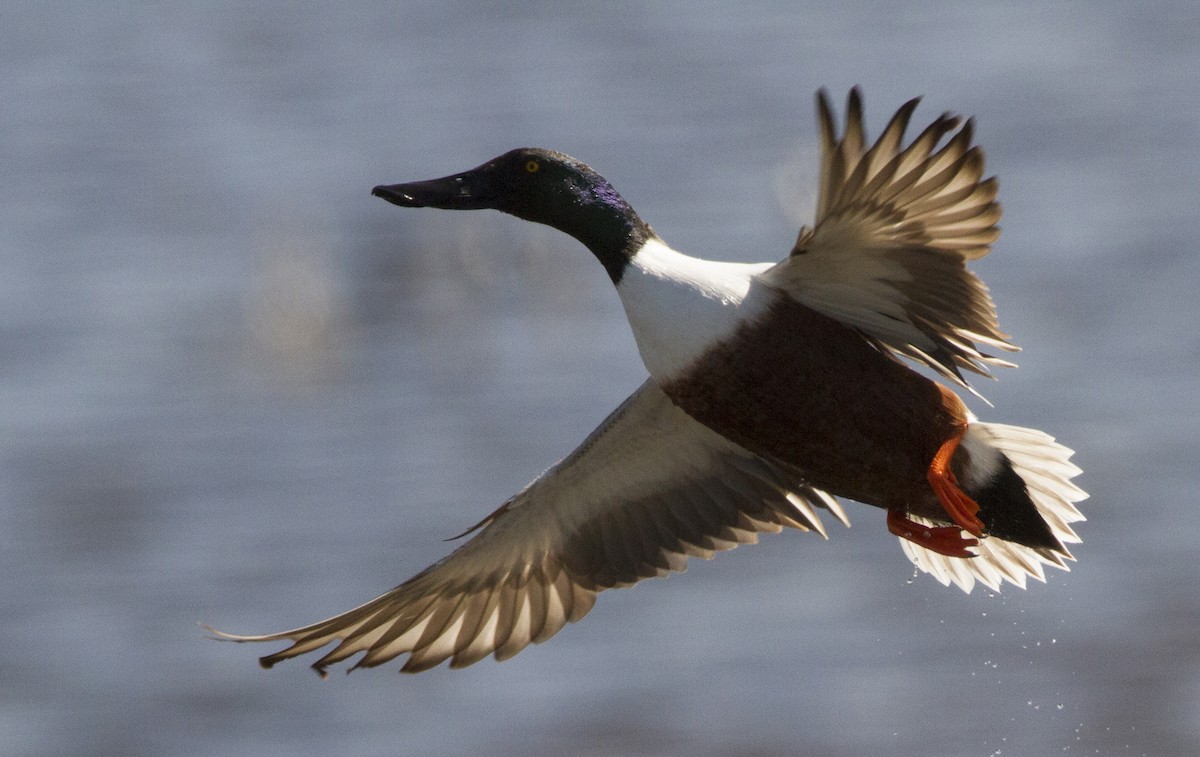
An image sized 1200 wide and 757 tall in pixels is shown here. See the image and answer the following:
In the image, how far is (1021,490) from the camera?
5.75 meters

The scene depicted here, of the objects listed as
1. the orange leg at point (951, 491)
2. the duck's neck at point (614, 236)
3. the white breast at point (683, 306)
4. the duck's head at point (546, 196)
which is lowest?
the orange leg at point (951, 491)

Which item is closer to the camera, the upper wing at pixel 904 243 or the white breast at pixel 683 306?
the upper wing at pixel 904 243

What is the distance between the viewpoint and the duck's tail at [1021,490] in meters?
5.66

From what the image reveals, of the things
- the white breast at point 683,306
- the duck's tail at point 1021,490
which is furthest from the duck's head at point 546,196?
the duck's tail at point 1021,490

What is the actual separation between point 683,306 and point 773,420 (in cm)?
32

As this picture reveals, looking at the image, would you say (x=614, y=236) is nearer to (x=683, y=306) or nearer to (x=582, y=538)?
(x=683, y=306)

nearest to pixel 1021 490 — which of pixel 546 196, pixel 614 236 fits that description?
pixel 614 236

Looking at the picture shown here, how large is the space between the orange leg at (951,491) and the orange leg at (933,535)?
0.18 metres

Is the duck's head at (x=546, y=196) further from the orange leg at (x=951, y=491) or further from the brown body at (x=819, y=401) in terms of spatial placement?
the orange leg at (x=951, y=491)

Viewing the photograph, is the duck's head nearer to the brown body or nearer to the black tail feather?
the brown body

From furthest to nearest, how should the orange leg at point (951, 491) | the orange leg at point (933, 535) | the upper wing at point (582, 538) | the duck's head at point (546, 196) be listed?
the upper wing at point (582, 538) → the orange leg at point (933, 535) → the duck's head at point (546, 196) → the orange leg at point (951, 491)

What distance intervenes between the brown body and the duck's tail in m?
0.20

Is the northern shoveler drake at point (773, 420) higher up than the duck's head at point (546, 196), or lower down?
lower down

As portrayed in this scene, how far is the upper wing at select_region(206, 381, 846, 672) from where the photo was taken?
240 inches
